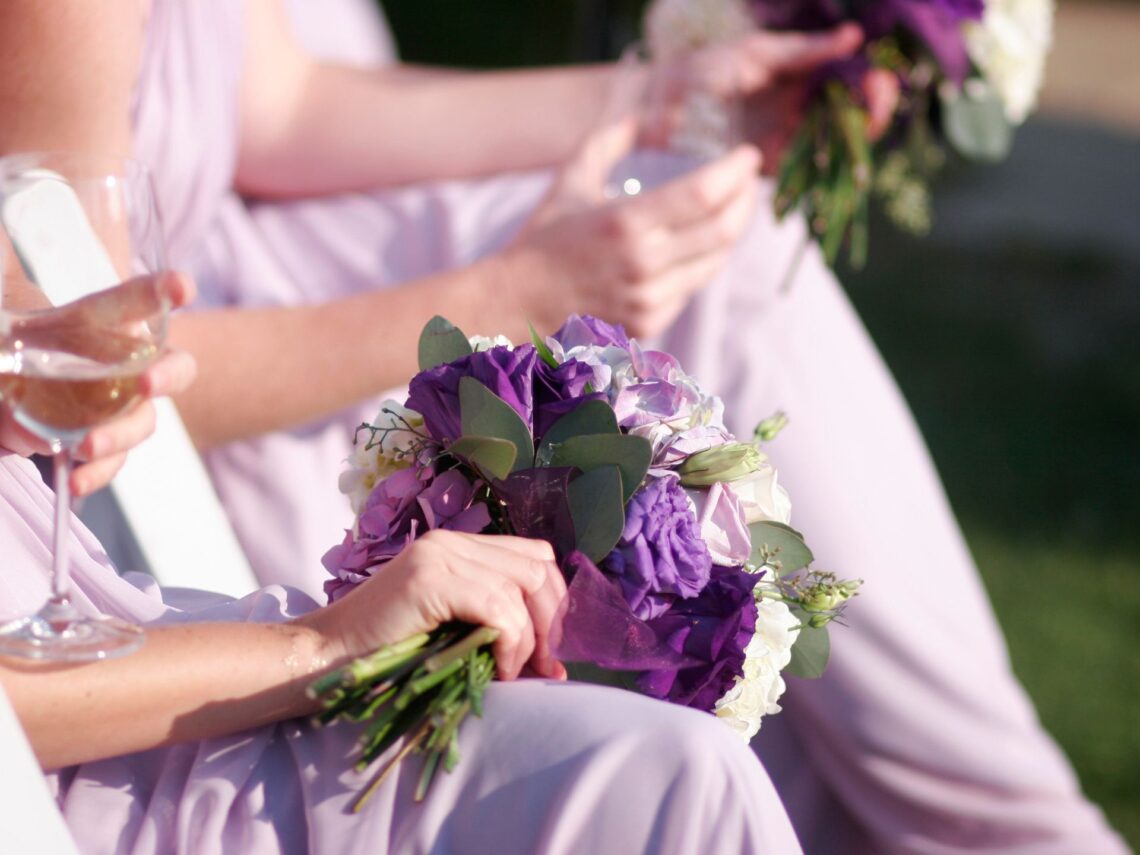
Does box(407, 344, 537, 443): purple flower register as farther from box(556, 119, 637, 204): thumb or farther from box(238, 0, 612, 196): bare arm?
box(238, 0, 612, 196): bare arm

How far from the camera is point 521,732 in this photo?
135 cm

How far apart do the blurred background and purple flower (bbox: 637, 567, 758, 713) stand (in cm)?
217

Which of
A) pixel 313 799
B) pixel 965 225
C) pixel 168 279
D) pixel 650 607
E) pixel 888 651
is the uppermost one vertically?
pixel 168 279

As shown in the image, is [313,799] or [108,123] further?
Result: [108,123]

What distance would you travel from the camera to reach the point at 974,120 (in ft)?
9.58

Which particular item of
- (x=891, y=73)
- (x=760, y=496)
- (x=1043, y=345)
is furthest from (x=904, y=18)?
(x=1043, y=345)

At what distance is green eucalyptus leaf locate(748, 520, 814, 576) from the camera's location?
4.93 feet

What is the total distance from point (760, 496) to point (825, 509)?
38.9 inches

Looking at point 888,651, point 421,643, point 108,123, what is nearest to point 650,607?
point 421,643

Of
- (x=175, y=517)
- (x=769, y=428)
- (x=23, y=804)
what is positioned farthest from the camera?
(x=175, y=517)

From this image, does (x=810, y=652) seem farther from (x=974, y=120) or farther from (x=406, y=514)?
(x=974, y=120)

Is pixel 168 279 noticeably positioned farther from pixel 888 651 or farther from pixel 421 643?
pixel 888 651

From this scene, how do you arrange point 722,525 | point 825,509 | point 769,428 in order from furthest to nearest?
point 825,509, point 769,428, point 722,525

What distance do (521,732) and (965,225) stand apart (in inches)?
276
